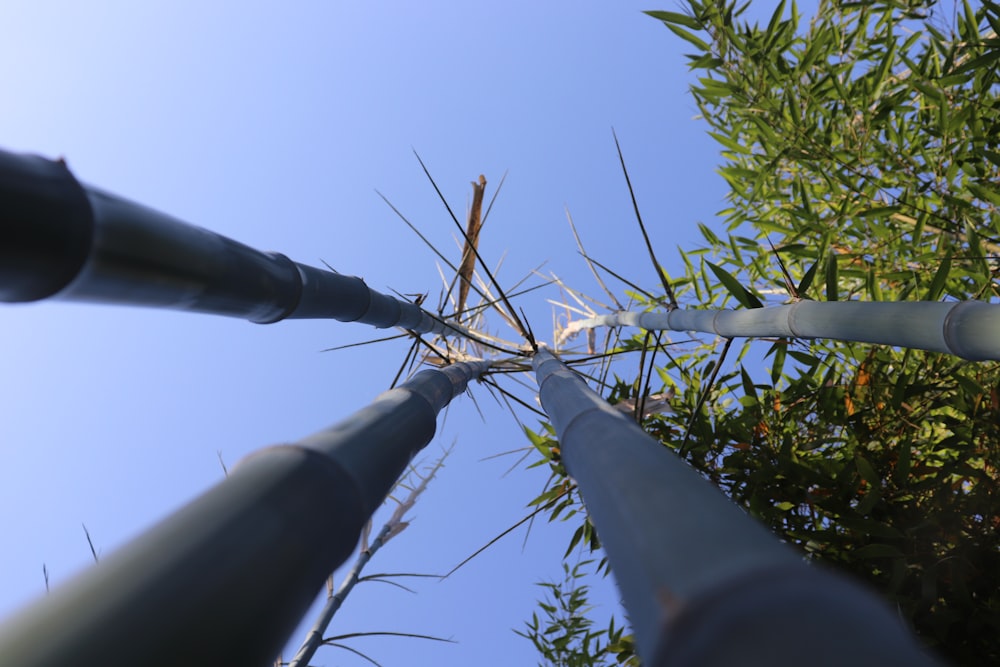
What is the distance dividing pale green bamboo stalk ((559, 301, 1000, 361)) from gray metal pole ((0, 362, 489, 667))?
118 centimetres

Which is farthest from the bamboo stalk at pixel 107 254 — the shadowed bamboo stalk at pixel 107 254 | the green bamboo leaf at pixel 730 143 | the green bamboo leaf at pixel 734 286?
the green bamboo leaf at pixel 730 143

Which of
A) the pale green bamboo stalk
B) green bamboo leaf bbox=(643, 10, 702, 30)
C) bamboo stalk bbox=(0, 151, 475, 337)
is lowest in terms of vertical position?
bamboo stalk bbox=(0, 151, 475, 337)

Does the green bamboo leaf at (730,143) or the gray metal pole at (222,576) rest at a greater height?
the green bamboo leaf at (730,143)

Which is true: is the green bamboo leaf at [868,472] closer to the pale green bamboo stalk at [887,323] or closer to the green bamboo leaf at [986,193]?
the pale green bamboo stalk at [887,323]

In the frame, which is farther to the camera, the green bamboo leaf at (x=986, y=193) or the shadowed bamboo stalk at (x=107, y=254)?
the green bamboo leaf at (x=986, y=193)

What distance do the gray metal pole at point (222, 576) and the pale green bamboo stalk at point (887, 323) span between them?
1185mm

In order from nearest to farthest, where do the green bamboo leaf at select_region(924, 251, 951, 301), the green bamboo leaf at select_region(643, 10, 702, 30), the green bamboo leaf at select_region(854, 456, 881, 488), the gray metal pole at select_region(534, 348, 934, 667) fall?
the gray metal pole at select_region(534, 348, 934, 667), the green bamboo leaf at select_region(924, 251, 951, 301), the green bamboo leaf at select_region(854, 456, 881, 488), the green bamboo leaf at select_region(643, 10, 702, 30)

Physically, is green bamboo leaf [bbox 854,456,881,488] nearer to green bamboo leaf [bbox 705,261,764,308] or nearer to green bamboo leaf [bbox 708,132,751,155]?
green bamboo leaf [bbox 705,261,764,308]

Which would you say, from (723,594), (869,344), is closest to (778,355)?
(869,344)

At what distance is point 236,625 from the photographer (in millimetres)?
529

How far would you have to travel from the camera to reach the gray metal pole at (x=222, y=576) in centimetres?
45

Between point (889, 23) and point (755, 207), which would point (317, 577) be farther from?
point (755, 207)

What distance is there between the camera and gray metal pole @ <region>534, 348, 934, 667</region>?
393mm

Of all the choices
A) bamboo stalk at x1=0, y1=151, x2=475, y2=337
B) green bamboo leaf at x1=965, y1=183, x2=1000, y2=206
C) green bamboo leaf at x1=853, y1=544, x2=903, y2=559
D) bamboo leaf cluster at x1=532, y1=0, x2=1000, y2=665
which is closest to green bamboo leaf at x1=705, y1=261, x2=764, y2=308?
bamboo leaf cluster at x1=532, y1=0, x2=1000, y2=665
